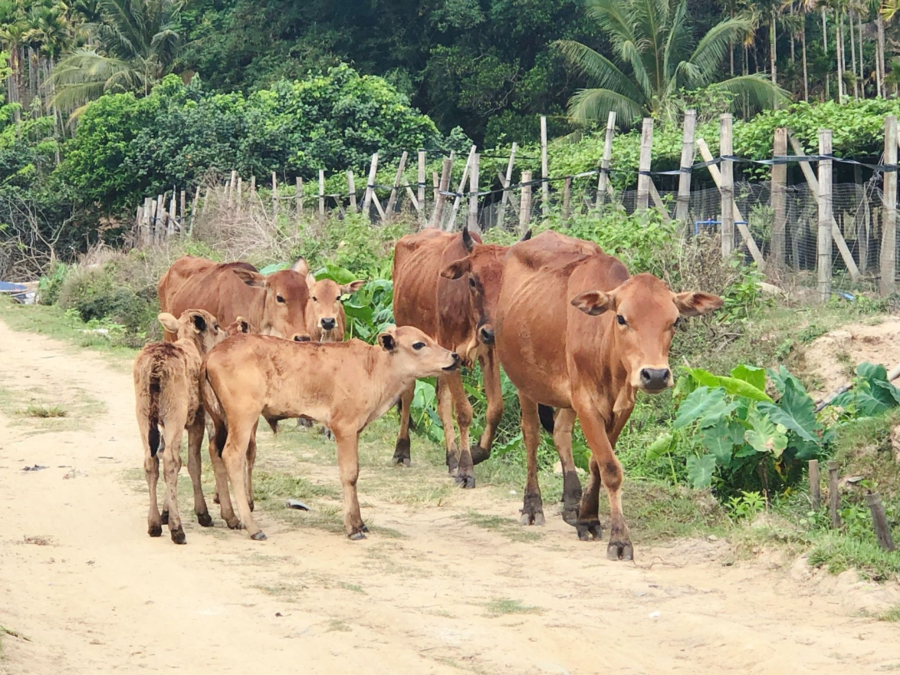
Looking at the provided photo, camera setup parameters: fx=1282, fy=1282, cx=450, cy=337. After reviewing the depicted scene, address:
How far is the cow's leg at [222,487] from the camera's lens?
8242 millimetres

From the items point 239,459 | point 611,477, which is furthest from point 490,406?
point 239,459

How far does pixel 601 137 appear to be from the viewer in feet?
104

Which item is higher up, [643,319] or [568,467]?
[643,319]

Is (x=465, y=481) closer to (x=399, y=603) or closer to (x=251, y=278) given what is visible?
(x=251, y=278)

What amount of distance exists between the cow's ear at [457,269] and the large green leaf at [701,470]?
2.60m

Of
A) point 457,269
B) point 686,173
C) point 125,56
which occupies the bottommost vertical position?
point 457,269

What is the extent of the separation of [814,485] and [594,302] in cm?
177

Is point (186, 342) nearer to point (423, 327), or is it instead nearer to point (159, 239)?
point (423, 327)

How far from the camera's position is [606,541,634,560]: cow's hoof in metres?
7.64

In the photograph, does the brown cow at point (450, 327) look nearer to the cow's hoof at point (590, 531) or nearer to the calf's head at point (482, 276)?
the calf's head at point (482, 276)

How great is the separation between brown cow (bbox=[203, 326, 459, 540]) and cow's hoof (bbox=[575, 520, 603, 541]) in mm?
1340

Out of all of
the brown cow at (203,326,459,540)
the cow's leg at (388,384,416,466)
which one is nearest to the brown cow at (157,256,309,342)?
the cow's leg at (388,384,416,466)

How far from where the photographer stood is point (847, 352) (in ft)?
34.6

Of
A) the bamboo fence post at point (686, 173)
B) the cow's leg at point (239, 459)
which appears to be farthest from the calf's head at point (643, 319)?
the bamboo fence post at point (686, 173)
